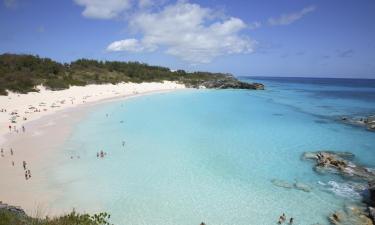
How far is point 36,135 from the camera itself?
2714cm

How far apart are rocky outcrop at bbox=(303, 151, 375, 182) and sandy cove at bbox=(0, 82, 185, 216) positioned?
16.3 m

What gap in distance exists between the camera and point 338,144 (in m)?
27.7

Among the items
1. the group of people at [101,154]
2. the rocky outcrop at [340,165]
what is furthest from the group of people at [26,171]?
the rocky outcrop at [340,165]

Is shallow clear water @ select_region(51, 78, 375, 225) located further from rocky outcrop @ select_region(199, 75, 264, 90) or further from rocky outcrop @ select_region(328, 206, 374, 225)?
rocky outcrop @ select_region(199, 75, 264, 90)

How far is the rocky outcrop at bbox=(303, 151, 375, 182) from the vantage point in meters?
19.7

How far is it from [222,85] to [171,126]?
59.6 metres

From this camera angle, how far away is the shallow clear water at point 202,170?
1497 centimetres

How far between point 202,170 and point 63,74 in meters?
52.8

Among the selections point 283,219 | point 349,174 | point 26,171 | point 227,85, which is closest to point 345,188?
point 349,174

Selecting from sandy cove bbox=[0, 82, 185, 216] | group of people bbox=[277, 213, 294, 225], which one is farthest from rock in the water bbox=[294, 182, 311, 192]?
sandy cove bbox=[0, 82, 185, 216]

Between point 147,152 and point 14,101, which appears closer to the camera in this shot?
point 147,152

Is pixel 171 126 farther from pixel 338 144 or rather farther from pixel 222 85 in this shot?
pixel 222 85

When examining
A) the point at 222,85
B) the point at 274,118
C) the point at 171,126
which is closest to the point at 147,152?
A: the point at 171,126

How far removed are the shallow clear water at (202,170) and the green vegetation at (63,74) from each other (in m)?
19.7
